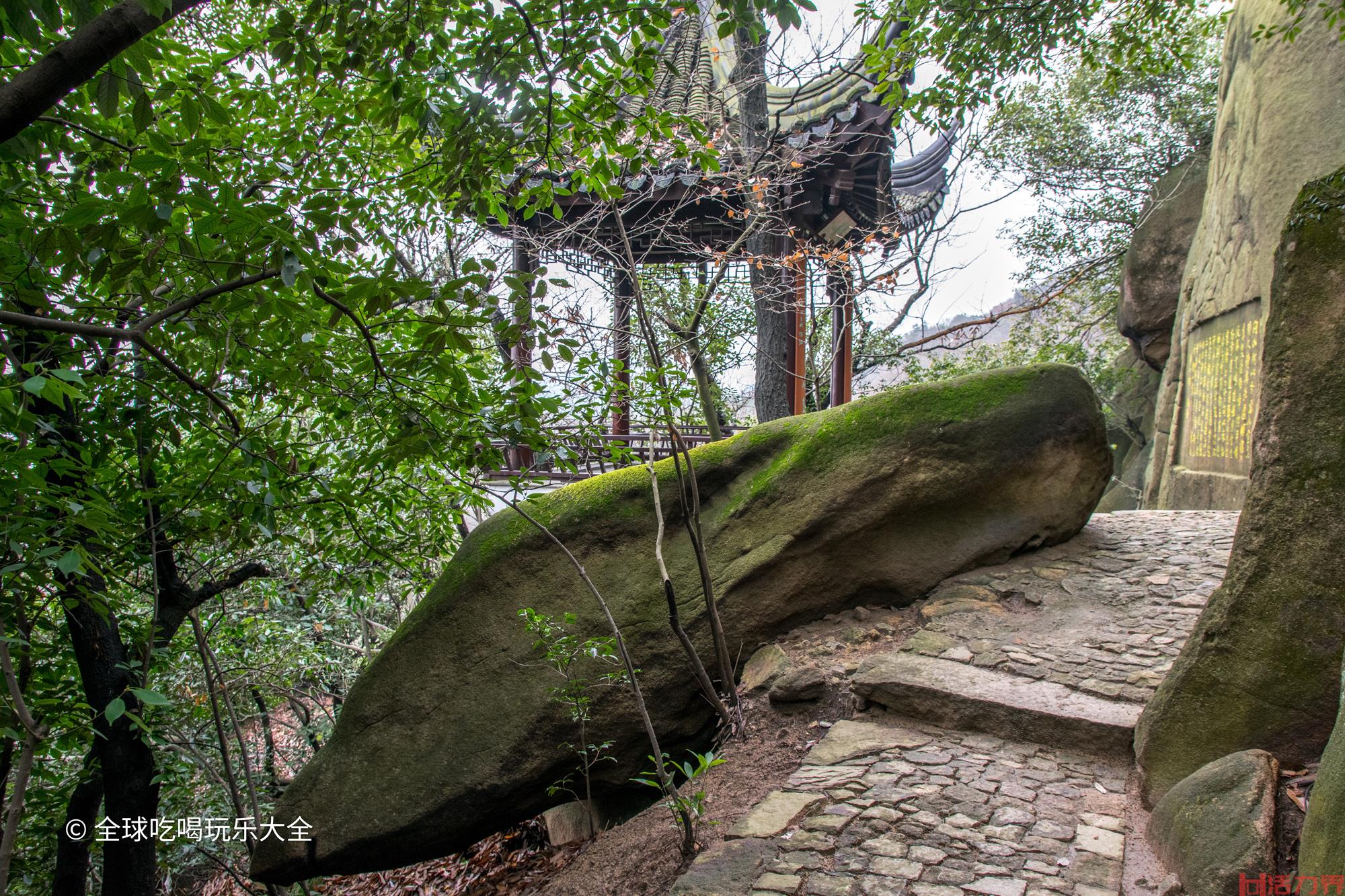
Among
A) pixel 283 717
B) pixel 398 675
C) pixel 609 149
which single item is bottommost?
pixel 283 717

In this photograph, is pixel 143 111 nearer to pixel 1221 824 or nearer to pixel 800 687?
pixel 1221 824

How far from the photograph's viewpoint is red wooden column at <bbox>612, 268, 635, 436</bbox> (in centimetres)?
358

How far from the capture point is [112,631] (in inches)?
149

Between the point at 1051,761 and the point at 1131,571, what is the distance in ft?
6.24

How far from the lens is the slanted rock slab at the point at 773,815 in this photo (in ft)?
9.18

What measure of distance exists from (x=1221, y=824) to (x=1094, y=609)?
2.09m

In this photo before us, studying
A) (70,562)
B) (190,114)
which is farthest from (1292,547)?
(70,562)

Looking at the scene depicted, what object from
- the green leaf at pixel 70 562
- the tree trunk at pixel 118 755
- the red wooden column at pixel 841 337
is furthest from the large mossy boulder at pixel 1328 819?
the red wooden column at pixel 841 337

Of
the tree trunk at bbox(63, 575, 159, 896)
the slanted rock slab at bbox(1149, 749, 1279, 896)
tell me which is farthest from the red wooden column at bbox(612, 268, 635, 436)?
the tree trunk at bbox(63, 575, 159, 896)

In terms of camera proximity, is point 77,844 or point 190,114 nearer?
point 190,114

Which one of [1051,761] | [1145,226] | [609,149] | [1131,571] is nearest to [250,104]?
[609,149]

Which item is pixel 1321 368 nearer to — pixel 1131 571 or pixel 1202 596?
pixel 1202 596

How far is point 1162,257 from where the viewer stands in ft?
36.3

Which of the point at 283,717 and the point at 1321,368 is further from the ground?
the point at 1321,368
